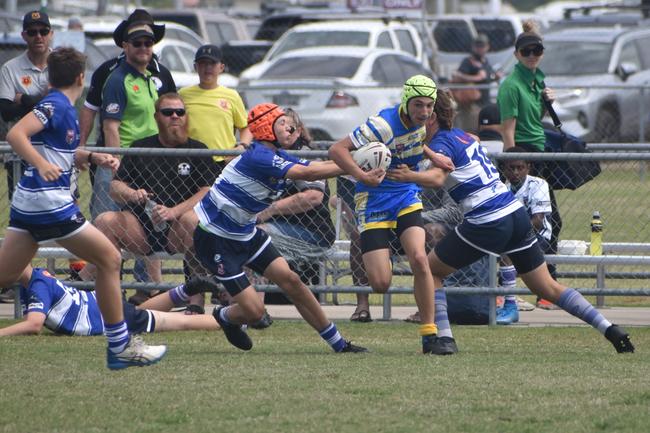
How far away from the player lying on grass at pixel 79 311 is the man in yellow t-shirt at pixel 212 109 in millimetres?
1842

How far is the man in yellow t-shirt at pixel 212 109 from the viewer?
11367mm

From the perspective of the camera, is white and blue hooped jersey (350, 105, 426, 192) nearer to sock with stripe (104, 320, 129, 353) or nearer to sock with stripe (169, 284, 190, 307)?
sock with stripe (169, 284, 190, 307)

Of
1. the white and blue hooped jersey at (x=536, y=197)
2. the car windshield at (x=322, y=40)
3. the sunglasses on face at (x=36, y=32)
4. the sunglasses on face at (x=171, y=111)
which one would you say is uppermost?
the sunglasses on face at (x=36, y=32)

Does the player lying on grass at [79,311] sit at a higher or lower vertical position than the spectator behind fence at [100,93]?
lower

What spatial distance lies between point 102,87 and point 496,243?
3.81 meters

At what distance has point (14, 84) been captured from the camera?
467 inches

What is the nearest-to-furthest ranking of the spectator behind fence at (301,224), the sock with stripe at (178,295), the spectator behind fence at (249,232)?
the spectator behind fence at (249,232) < the sock with stripe at (178,295) < the spectator behind fence at (301,224)

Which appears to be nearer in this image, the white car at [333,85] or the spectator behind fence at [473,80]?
the white car at [333,85]

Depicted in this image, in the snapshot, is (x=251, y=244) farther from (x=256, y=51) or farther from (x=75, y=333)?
(x=256, y=51)

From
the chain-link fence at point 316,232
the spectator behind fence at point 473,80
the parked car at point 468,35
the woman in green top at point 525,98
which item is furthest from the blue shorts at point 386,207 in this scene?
the parked car at point 468,35

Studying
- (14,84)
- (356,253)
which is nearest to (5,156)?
(14,84)

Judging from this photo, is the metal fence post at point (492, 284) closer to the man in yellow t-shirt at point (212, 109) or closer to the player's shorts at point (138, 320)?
the man in yellow t-shirt at point (212, 109)

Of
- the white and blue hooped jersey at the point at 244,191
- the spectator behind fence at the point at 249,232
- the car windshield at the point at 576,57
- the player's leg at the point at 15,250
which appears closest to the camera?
the player's leg at the point at 15,250

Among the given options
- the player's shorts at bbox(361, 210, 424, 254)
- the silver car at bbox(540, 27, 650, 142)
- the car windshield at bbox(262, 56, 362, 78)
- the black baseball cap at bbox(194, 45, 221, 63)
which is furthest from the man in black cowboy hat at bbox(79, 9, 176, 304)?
the car windshield at bbox(262, 56, 362, 78)
